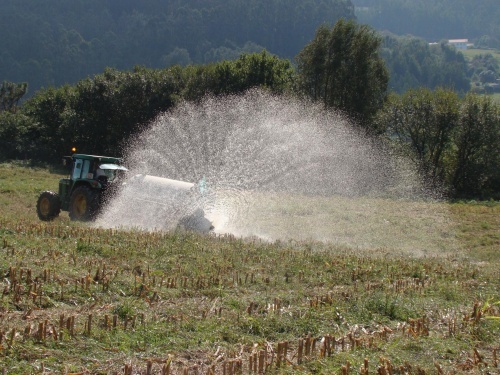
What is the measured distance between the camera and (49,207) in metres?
20.8

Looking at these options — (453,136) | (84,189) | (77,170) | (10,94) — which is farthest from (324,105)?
(10,94)

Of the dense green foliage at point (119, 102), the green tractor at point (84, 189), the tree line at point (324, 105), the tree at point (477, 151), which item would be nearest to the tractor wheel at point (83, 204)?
the green tractor at point (84, 189)

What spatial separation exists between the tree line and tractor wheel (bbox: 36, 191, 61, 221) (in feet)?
73.9

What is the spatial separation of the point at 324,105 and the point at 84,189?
2368 cm

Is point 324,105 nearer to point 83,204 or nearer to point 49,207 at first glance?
point 83,204

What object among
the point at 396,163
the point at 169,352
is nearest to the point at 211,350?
the point at 169,352

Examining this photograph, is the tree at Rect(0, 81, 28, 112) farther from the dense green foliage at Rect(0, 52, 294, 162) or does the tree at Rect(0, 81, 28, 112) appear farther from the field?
the field

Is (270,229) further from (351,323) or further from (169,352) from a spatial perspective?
(169,352)

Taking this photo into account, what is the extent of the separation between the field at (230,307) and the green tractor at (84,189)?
519 cm

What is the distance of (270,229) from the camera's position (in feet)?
64.2

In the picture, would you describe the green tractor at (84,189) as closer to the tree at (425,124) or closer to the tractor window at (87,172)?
the tractor window at (87,172)

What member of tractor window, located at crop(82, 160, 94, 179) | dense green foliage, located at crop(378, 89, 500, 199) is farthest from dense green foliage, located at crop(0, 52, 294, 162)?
tractor window, located at crop(82, 160, 94, 179)

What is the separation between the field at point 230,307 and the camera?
21.7 feet

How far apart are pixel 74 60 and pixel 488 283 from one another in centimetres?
17577
